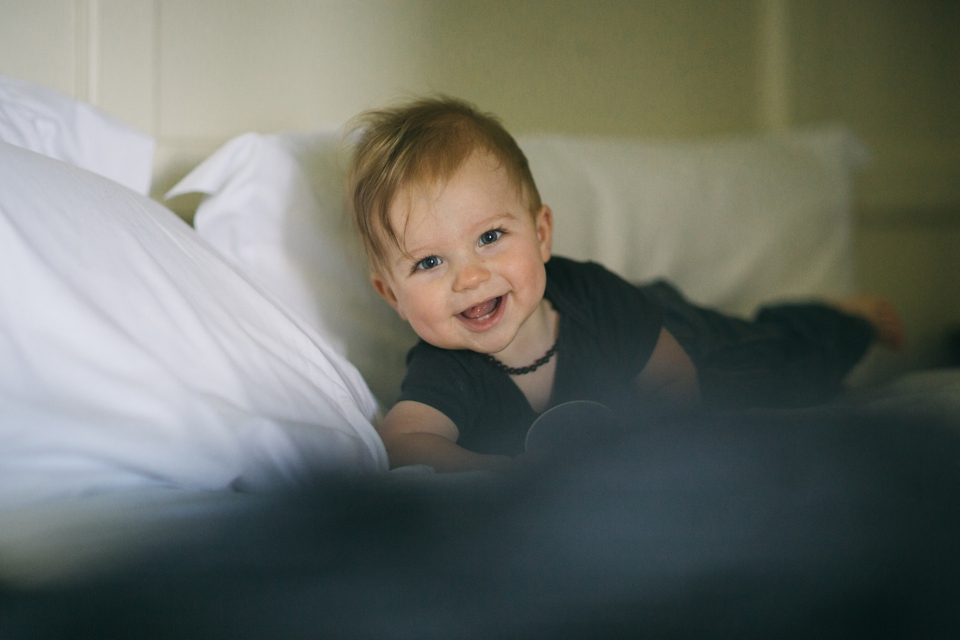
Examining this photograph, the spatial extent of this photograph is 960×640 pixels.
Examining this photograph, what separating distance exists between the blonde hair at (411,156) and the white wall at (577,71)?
1.20 feet

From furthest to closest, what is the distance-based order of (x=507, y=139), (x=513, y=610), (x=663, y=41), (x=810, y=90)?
(x=810, y=90)
(x=663, y=41)
(x=507, y=139)
(x=513, y=610)

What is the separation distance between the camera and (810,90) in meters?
1.68

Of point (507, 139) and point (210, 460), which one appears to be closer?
point (210, 460)

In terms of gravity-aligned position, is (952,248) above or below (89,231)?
below

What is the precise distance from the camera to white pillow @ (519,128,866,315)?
1.14 meters

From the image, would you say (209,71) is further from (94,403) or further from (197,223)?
(94,403)

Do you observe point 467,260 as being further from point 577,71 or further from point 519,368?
point 577,71

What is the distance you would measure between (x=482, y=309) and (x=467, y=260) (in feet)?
0.21

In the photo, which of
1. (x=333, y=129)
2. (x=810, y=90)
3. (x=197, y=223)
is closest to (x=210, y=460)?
(x=197, y=223)

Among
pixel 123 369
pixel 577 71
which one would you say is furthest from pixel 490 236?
pixel 577 71

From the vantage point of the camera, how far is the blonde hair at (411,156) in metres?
0.74

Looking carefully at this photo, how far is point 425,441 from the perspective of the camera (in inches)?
26.6

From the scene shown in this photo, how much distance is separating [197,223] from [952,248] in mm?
1833

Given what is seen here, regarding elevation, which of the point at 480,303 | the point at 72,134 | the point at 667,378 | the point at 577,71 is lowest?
the point at 667,378
